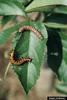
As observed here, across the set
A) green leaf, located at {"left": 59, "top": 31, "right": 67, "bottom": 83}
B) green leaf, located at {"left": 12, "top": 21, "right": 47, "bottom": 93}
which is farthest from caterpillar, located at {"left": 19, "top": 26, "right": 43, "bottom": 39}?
green leaf, located at {"left": 59, "top": 31, "right": 67, "bottom": 83}

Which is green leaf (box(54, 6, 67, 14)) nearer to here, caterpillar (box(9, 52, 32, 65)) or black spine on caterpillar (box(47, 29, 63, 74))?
black spine on caterpillar (box(47, 29, 63, 74))

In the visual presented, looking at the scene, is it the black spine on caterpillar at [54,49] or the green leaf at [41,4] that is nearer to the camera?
the green leaf at [41,4]

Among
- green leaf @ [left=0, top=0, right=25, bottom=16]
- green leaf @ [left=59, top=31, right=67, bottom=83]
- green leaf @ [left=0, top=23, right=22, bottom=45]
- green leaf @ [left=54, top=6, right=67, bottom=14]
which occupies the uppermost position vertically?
green leaf @ [left=0, top=0, right=25, bottom=16]

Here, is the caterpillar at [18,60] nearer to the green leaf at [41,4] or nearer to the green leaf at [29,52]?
the green leaf at [29,52]

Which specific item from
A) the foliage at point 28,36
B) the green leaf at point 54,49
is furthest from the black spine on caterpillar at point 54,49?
the foliage at point 28,36

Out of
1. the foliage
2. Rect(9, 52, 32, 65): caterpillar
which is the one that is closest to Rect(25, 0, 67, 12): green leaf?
the foliage

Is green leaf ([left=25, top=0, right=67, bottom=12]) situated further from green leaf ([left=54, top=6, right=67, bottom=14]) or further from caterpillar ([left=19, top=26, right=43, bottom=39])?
green leaf ([left=54, top=6, right=67, bottom=14])

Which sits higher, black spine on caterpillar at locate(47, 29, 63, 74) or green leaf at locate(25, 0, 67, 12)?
green leaf at locate(25, 0, 67, 12)

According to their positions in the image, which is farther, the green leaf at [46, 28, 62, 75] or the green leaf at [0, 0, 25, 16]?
the green leaf at [46, 28, 62, 75]
